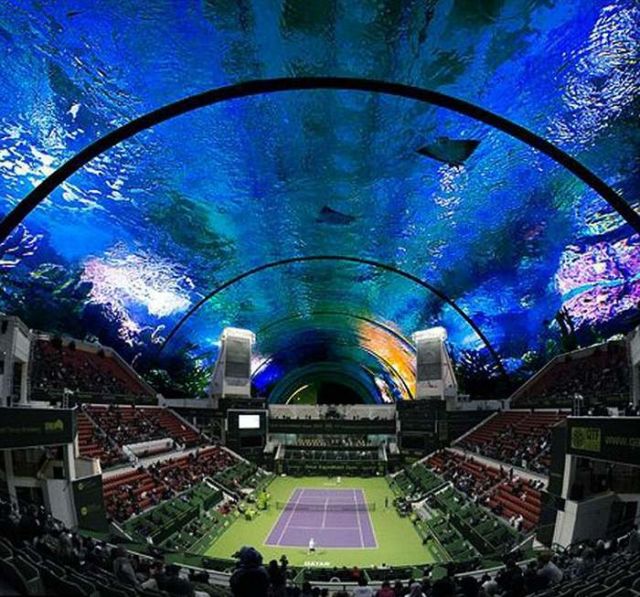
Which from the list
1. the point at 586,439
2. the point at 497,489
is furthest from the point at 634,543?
the point at 497,489

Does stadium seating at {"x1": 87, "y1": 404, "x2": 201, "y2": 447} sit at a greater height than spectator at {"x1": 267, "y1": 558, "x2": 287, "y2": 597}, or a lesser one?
greater

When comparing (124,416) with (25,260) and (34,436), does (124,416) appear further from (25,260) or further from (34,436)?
(34,436)

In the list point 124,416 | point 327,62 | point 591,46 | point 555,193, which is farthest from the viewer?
point 124,416

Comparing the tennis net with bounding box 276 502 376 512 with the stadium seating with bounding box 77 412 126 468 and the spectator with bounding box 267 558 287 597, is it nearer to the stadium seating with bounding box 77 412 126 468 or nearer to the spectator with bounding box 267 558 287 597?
the stadium seating with bounding box 77 412 126 468

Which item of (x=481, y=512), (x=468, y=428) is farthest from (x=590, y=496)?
(x=468, y=428)

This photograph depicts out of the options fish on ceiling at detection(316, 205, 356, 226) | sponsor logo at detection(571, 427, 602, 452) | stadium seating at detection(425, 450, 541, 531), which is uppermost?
fish on ceiling at detection(316, 205, 356, 226)

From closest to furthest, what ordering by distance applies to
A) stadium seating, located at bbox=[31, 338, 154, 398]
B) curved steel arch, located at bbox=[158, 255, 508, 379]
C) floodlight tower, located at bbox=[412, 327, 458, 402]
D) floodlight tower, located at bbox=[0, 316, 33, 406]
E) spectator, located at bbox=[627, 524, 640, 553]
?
1. spectator, located at bbox=[627, 524, 640, 553]
2. floodlight tower, located at bbox=[0, 316, 33, 406]
3. stadium seating, located at bbox=[31, 338, 154, 398]
4. curved steel arch, located at bbox=[158, 255, 508, 379]
5. floodlight tower, located at bbox=[412, 327, 458, 402]

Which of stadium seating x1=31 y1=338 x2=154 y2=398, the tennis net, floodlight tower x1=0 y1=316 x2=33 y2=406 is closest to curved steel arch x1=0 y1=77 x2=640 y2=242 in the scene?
floodlight tower x1=0 y1=316 x2=33 y2=406

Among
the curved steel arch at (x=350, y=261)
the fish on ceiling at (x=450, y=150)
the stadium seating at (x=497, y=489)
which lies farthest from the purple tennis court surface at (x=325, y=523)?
the fish on ceiling at (x=450, y=150)

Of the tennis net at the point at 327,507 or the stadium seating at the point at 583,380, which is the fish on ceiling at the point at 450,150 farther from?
the tennis net at the point at 327,507
